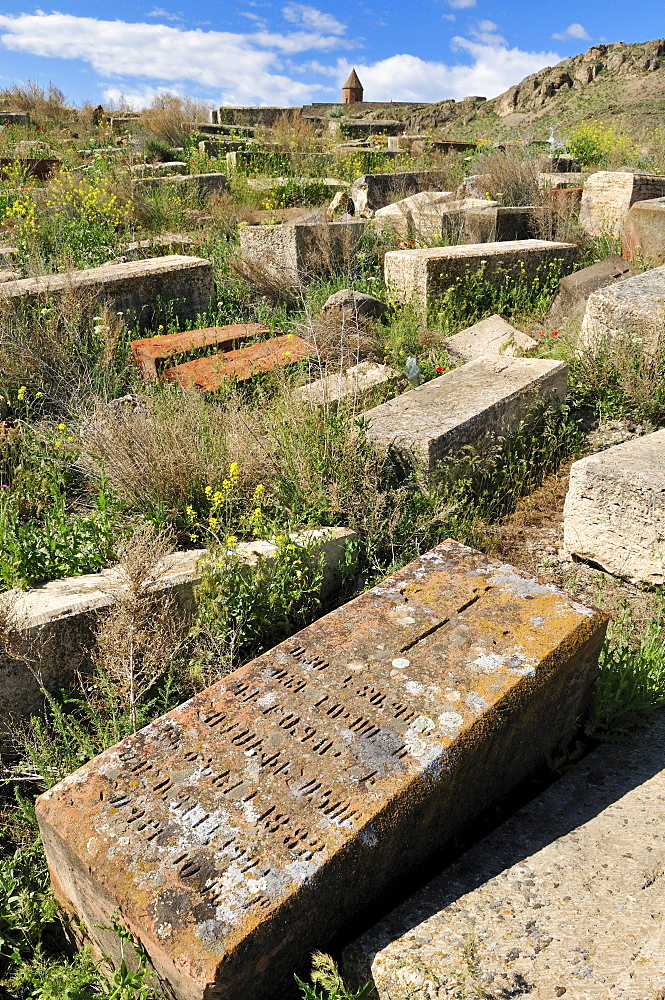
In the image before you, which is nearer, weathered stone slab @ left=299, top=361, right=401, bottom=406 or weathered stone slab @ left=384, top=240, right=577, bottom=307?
weathered stone slab @ left=299, top=361, right=401, bottom=406

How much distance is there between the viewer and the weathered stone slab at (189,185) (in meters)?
9.34

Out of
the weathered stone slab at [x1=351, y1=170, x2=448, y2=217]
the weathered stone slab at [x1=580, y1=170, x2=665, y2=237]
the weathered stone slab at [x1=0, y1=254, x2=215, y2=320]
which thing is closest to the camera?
the weathered stone slab at [x1=0, y1=254, x2=215, y2=320]

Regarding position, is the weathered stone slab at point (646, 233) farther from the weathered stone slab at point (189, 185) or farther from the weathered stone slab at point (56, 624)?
the weathered stone slab at point (56, 624)

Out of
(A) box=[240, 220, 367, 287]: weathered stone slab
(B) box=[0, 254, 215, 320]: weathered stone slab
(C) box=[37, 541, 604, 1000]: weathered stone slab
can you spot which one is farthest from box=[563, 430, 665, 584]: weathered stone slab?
(A) box=[240, 220, 367, 287]: weathered stone slab

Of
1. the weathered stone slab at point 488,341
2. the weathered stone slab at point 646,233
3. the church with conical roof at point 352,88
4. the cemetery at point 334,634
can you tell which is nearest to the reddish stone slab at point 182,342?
the cemetery at point 334,634

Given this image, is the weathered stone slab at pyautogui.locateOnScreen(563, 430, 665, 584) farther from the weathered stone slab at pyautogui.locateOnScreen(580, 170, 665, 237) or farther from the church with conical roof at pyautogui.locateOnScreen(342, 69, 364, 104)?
the church with conical roof at pyautogui.locateOnScreen(342, 69, 364, 104)

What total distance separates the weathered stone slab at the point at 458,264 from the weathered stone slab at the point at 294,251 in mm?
739

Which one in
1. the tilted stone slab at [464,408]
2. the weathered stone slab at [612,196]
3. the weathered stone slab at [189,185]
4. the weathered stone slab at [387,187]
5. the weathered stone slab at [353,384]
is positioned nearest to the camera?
the tilted stone slab at [464,408]

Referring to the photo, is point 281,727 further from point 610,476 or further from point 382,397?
point 382,397

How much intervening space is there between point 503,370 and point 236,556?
2.47 m

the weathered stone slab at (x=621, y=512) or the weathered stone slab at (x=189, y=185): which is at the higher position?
the weathered stone slab at (x=189, y=185)

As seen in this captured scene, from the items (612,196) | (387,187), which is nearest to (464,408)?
(612,196)

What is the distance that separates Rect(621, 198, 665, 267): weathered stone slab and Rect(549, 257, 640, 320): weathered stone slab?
1.84 ft

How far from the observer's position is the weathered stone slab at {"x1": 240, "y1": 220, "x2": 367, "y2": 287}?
6934 mm
